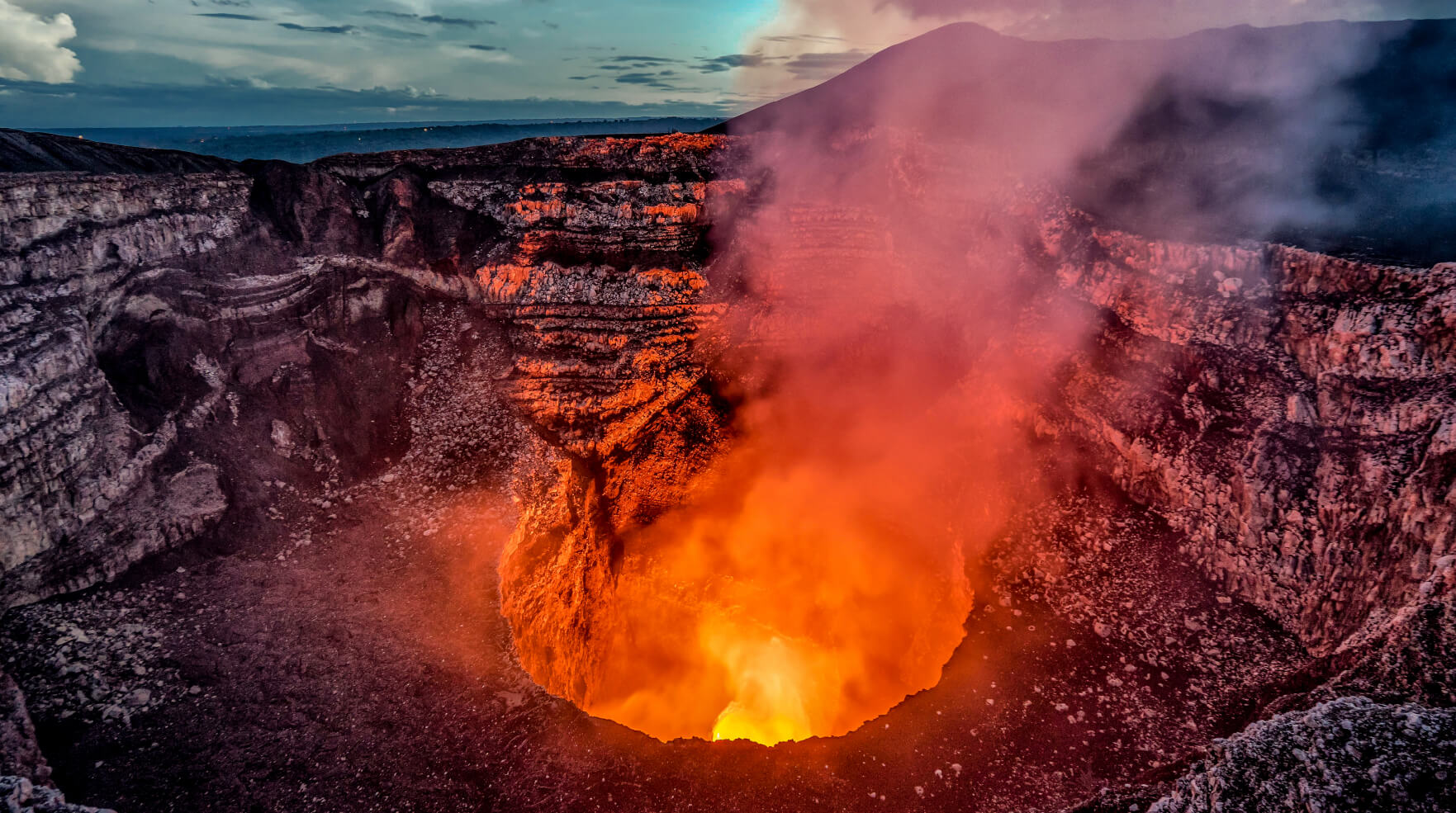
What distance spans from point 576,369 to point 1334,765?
18508 millimetres

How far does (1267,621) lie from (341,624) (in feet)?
59.5

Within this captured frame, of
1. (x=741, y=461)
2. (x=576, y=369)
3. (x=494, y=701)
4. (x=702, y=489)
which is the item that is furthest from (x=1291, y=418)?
(x=576, y=369)

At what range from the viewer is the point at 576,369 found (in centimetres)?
2025

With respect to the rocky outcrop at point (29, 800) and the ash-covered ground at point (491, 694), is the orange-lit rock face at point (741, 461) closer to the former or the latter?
the ash-covered ground at point (491, 694)

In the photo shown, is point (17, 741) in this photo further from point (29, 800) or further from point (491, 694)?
point (491, 694)

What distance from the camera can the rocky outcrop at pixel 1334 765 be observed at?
17.3ft

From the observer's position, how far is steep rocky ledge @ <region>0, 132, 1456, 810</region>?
35.2 feet

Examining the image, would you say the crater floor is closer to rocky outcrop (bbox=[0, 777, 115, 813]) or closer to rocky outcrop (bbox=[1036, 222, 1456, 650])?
rocky outcrop (bbox=[1036, 222, 1456, 650])

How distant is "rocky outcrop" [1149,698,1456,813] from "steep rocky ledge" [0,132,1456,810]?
159 millimetres

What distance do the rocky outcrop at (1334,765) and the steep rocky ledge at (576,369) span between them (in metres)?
0.16

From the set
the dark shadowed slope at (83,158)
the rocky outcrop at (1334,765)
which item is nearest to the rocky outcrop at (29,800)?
the rocky outcrop at (1334,765)

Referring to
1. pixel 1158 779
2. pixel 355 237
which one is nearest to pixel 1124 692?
pixel 1158 779

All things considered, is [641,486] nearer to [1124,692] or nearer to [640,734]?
[640,734]

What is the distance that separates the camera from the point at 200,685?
11.1 m
